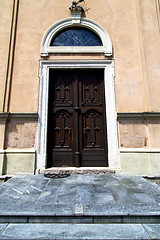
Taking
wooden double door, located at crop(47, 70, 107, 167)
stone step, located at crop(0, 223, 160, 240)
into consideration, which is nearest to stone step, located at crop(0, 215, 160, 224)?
stone step, located at crop(0, 223, 160, 240)

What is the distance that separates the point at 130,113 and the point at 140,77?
1.25 meters

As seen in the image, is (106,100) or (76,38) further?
(76,38)

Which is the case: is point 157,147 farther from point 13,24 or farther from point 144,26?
point 13,24

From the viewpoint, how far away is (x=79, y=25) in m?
4.72

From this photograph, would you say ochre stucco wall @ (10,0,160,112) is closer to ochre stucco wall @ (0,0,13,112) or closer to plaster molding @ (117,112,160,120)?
plaster molding @ (117,112,160,120)

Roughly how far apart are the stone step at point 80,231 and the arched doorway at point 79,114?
213 centimetres

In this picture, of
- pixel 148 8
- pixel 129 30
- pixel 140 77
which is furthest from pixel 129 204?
pixel 148 8

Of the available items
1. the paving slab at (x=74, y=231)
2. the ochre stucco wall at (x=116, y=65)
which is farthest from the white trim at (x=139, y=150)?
the paving slab at (x=74, y=231)

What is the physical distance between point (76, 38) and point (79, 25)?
0.44m

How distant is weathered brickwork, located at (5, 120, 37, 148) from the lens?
3982 millimetres

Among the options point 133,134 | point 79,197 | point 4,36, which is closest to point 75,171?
point 79,197

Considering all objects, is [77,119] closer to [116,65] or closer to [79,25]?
[116,65]

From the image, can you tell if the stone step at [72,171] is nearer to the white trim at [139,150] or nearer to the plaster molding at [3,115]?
the white trim at [139,150]

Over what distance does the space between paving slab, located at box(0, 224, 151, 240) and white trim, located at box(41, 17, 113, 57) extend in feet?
14.4
